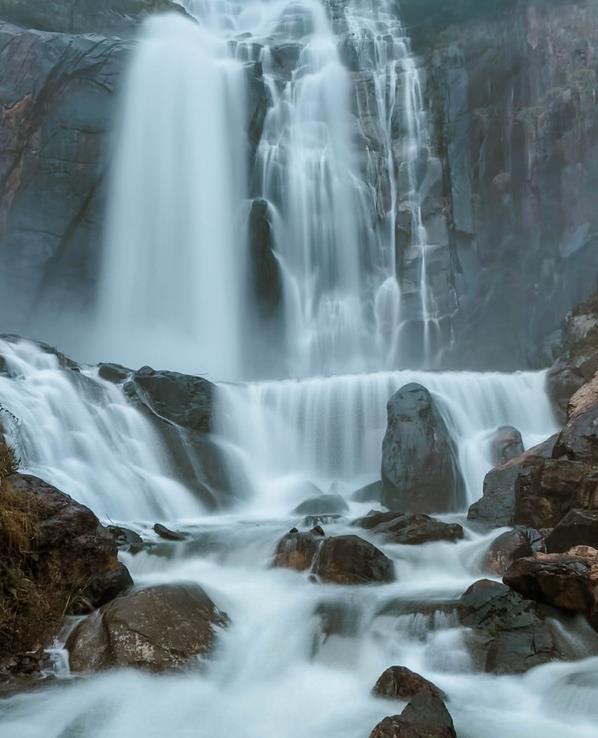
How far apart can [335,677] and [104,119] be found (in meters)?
24.1

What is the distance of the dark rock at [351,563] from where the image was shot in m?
8.83

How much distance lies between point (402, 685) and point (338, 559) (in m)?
2.80

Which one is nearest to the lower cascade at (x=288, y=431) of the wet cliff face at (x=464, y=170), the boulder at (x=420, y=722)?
the boulder at (x=420, y=722)

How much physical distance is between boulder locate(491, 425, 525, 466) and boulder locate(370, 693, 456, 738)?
10384mm

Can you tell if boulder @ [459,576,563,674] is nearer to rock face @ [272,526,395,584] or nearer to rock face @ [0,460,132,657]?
rock face @ [272,526,395,584]

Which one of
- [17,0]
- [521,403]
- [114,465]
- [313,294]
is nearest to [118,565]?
[114,465]

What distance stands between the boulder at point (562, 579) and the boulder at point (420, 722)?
2.38m

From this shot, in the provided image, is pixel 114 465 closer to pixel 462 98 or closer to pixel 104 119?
pixel 104 119

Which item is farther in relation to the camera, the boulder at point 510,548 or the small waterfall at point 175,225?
the small waterfall at point 175,225

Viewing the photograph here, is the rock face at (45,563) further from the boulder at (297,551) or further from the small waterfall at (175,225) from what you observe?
the small waterfall at (175,225)

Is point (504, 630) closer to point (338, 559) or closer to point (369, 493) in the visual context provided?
point (338, 559)

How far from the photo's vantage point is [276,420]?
1812 cm

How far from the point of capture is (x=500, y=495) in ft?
40.4

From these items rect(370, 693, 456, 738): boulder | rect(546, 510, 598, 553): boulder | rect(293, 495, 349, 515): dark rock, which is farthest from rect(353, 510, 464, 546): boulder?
rect(370, 693, 456, 738): boulder
